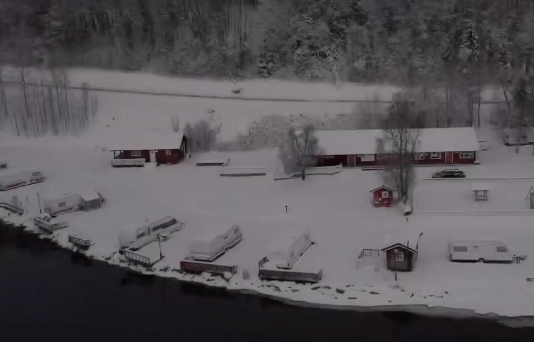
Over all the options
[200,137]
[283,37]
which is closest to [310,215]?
[200,137]

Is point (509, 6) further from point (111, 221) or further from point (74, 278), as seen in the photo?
point (74, 278)

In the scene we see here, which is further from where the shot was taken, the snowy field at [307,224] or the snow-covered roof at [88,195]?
the snow-covered roof at [88,195]

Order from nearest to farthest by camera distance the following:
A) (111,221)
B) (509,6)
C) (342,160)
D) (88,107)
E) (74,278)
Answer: (74,278), (111,221), (342,160), (88,107), (509,6)

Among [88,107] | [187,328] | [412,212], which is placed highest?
[88,107]

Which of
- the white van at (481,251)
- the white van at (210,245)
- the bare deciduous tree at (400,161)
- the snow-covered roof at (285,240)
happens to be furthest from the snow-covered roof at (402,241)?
the white van at (210,245)

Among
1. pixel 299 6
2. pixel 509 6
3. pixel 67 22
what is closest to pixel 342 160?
pixel 299 6

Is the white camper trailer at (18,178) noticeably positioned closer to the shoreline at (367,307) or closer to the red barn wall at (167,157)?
the red barn wall at (167,157)
